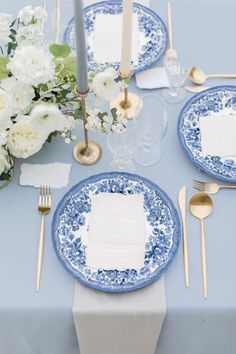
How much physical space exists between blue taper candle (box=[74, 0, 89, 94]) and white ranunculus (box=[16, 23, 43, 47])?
21 centimetres

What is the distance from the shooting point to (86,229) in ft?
3.79

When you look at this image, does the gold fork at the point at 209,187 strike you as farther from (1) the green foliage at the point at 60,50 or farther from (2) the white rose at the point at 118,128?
(1) the green foliage at the point at 60,50

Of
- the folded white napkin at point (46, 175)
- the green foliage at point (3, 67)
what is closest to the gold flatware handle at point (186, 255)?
the folded white napkin at point (46, 175)

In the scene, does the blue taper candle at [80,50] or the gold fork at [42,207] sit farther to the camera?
the gold fork at [42,207]

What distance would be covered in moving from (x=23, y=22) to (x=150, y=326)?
0.78 m

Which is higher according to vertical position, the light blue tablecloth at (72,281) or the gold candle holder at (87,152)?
the gold candle holder at (87,152)

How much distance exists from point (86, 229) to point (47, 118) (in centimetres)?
27

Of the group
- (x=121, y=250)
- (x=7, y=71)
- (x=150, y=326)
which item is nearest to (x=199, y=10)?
(x=7, y=71)

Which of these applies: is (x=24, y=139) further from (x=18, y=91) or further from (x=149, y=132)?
(x=149, y=132)

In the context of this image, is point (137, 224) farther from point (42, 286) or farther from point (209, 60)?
point (209, 60)

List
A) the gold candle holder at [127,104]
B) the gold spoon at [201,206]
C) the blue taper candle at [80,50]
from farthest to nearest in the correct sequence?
1. the gold candle holder at [127,104]
2. the gold spoon at [201,206]
3. the blue taper candle at [80,50]

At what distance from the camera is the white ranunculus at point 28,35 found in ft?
3.88

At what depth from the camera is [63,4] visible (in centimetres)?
153

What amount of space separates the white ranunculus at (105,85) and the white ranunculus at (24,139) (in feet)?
0.53
